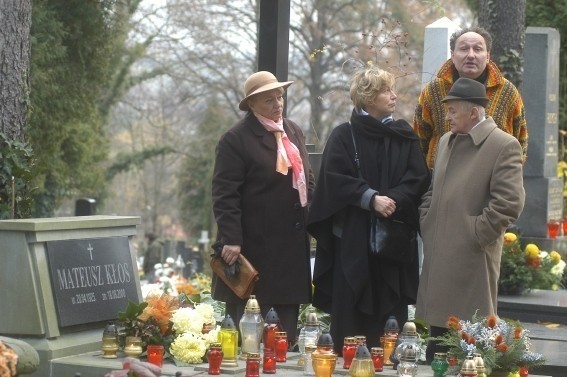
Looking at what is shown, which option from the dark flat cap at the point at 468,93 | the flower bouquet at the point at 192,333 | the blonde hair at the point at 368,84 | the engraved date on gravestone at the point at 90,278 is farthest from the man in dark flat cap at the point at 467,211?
the engraved date on gravestone at the point at 90,278

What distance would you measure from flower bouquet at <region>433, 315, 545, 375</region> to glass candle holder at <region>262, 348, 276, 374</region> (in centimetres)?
87

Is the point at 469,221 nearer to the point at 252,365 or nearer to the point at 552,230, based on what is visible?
the point at 252,365

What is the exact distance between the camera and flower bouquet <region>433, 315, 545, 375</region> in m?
6.23

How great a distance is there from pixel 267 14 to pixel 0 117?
2084 mm

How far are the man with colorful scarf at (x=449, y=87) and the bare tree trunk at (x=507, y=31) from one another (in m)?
5.51

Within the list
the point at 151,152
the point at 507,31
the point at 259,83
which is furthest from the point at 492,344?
the point at 151,152

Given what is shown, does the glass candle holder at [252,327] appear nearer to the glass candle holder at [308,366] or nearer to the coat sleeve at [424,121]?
the glass candle holder at [308,366]

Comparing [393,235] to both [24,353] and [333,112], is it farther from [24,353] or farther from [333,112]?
[333,112]

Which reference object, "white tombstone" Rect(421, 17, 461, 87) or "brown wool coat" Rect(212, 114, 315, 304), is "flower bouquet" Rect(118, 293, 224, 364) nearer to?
"brown wool coat" Rect(212, 114, 315, 304)

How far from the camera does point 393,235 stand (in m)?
7.00

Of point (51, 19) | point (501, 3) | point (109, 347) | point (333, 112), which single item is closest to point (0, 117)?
point (109, 347)

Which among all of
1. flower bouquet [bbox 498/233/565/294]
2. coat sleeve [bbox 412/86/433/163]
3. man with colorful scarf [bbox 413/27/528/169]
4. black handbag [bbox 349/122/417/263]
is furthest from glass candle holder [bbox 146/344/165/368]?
flower bouquet [bbox 498/233/565/294]

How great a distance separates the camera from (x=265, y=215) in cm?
738

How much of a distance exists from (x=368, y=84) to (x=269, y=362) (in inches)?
66.7
